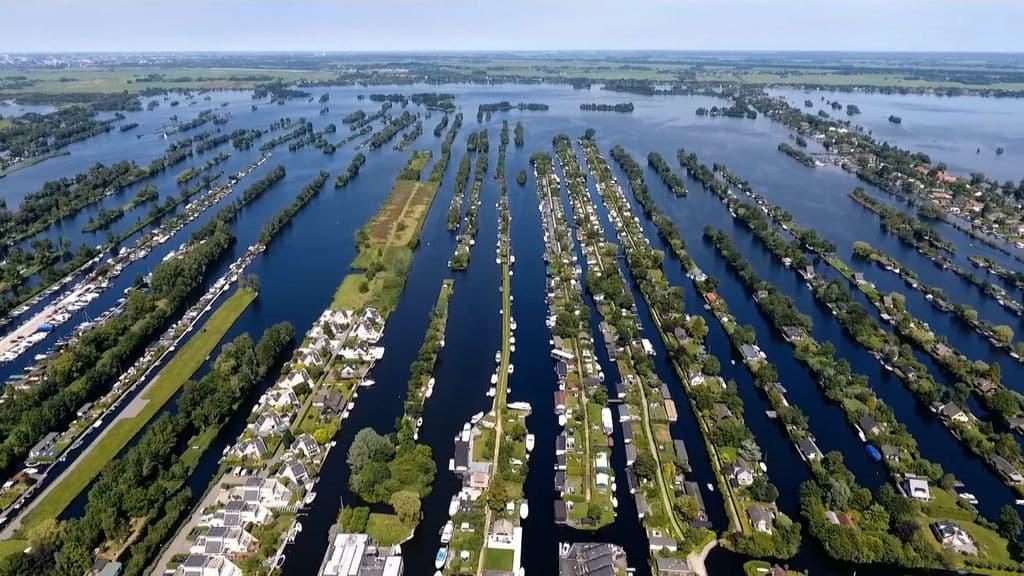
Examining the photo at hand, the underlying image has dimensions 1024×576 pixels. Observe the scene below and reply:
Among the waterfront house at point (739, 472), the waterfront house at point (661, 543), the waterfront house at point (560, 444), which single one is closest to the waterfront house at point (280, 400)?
the waterfront house at point (560, 444)

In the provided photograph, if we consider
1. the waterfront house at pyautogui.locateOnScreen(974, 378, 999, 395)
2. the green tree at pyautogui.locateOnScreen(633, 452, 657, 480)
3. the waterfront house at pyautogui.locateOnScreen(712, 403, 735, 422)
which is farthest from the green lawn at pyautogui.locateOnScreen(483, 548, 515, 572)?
the waterfront house at pyautogui.locateOnScreen(974, 378, 999, 395)

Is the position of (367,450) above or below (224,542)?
above

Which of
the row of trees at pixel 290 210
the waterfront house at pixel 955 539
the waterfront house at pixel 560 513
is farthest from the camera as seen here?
the row of trees at pixel 290 210

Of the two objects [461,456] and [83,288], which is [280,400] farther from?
[83,288]

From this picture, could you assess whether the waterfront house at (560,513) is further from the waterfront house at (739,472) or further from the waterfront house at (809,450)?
the waterfront house at (809,450)

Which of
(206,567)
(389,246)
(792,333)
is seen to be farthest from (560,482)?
(389,246)

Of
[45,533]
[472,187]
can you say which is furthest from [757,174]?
[45,533]
